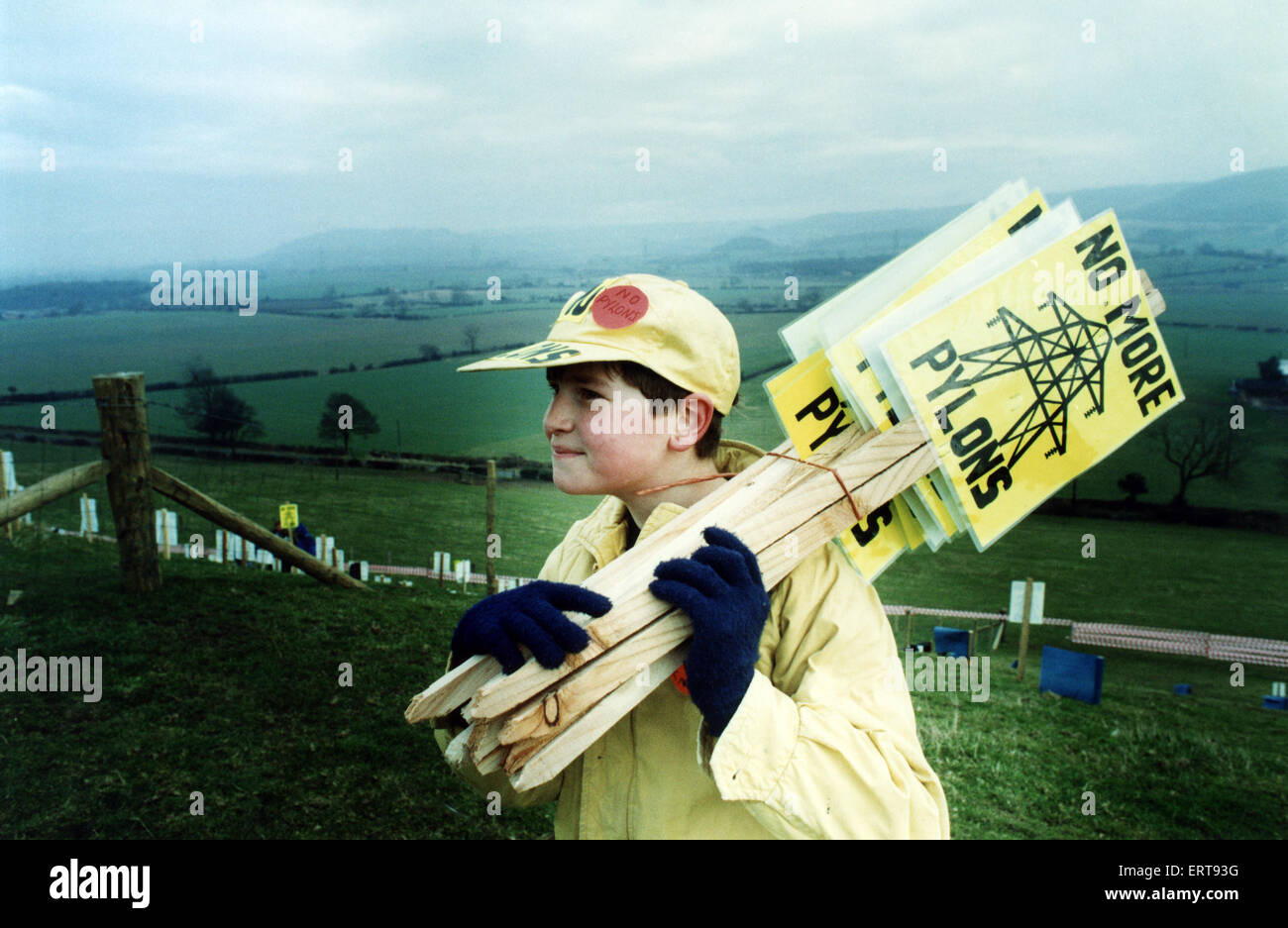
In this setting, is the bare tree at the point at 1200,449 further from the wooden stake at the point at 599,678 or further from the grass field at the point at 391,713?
the wooden stake at the point at 599,678

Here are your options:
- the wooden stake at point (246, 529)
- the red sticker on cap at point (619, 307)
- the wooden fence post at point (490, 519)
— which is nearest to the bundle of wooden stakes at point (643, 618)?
the red sticker on cap at point (619, 307)

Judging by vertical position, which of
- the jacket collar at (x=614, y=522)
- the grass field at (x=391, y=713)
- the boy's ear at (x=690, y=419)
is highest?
the boy's ear at (x=690, y=419)

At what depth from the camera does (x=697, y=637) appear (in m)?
1.40

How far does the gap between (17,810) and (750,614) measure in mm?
3991

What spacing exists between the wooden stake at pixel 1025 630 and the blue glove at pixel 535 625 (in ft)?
14.6

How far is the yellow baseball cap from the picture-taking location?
1700 mm

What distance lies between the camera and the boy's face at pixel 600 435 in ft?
5.71

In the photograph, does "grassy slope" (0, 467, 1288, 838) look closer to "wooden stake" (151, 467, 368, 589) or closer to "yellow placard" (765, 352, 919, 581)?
"wooden stake" (151, 467, 368, 589)

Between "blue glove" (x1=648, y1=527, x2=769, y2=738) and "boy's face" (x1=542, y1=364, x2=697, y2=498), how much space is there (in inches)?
12.7

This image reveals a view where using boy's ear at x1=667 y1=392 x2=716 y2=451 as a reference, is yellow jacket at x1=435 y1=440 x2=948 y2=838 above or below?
below

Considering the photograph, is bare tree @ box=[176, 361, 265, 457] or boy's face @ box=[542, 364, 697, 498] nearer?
boy's face @ box=[542, 364, 697, 498]

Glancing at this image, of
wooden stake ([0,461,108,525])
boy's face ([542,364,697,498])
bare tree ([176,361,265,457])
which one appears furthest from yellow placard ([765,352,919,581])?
bare tree ([176,361,265,457])

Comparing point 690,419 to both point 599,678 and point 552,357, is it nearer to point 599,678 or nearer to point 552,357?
point 552,357

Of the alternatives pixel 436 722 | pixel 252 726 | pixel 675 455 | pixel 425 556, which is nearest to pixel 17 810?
Result: pixel 252 726
